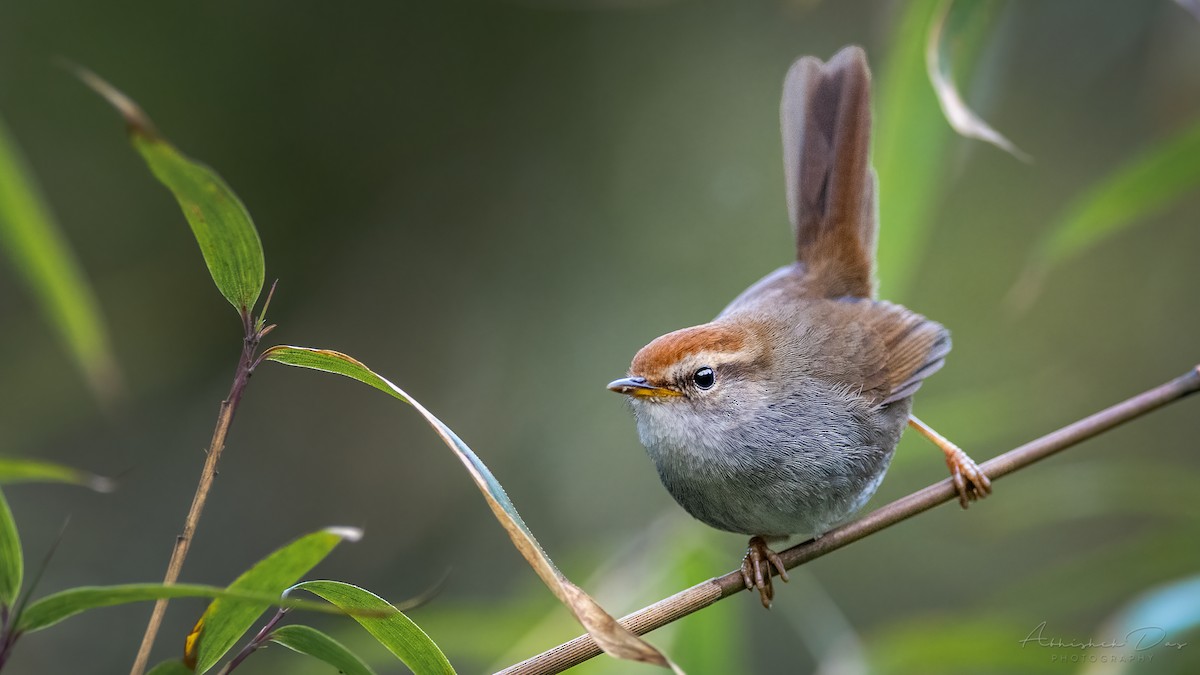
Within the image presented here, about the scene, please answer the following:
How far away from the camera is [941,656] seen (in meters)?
2.95

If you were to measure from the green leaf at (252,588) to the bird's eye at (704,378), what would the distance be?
1560mm

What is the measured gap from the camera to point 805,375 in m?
3.09

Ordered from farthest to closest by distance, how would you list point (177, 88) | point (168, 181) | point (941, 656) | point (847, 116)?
point (177, 88)
point (847, 116)
point (941, 656)
point (168, 181)

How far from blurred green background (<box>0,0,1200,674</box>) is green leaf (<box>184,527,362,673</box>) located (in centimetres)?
429

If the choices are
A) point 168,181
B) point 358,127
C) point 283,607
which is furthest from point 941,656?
point 358,127

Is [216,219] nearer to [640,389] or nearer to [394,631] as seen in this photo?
[394,631]

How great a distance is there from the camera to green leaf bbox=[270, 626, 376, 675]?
5.03 feet

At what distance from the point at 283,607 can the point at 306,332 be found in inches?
220

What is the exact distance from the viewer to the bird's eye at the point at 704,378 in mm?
2926

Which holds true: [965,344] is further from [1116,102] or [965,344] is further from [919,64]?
[919,64]

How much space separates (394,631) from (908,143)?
2.28 meters

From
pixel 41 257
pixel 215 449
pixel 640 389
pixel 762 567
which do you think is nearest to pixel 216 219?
pixel 215 449

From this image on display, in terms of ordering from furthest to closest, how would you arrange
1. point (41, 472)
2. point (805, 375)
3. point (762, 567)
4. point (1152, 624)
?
point (805, 375), point (762, 567), point (1152, 624), point (41, 472)

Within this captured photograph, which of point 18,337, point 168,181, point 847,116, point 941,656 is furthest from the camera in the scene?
point 18,337
